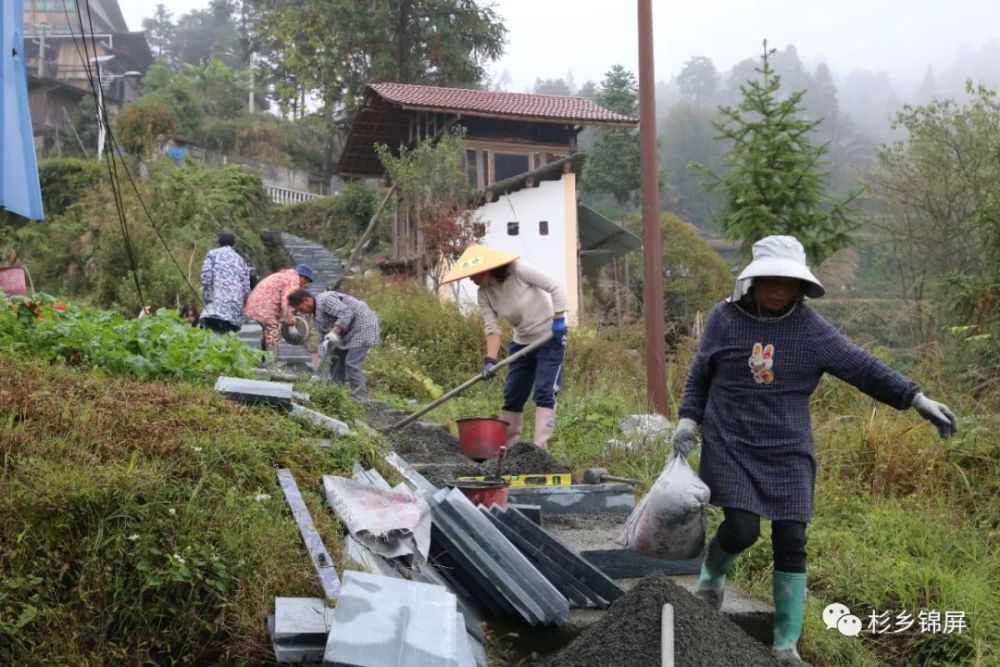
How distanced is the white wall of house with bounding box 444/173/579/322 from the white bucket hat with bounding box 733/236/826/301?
20817mm

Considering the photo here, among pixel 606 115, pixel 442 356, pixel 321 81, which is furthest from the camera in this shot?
pixel 321 81

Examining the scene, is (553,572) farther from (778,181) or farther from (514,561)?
(778,181)

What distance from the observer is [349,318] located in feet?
31.0

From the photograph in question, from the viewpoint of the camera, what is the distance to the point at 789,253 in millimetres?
3936

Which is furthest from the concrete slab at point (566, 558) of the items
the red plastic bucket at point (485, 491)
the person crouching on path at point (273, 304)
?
the person crouching on path at point (273, 304)

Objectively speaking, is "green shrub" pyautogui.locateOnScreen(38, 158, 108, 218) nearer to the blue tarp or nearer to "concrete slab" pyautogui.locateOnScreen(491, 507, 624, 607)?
the blue tarp

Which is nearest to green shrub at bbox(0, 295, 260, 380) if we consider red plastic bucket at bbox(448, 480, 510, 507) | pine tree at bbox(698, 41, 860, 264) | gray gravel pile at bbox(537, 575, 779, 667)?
red plastic bucket at bbox(448, 480, 510, 507)

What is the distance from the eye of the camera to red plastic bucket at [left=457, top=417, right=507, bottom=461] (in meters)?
7.19

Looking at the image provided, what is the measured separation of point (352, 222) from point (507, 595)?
2749 centimetres

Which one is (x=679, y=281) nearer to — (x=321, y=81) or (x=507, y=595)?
(x=321, y=81)

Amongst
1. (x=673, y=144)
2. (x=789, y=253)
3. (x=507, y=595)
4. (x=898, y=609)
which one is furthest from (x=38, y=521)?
(x=673, y=144)

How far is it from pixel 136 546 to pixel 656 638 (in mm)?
1779

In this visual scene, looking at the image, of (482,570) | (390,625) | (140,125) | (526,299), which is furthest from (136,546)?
(140,125)

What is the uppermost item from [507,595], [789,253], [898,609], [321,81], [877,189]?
[321,81]
